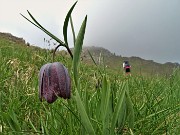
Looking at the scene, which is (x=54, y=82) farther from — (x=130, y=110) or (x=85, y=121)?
(x=130, y=110)

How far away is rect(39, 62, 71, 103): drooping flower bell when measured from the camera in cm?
206

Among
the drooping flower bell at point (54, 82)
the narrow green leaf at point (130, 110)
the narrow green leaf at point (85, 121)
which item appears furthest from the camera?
the narrow green leaf at point (130, 110)

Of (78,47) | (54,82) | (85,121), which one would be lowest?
(85,121)

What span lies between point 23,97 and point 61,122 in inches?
44.3

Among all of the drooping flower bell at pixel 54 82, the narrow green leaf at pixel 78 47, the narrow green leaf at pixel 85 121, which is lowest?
the narrow green leaf at pixel 85 121

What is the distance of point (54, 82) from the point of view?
83.4 inches

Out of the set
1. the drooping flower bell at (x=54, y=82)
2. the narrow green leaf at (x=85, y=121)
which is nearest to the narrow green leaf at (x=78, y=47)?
the drooping flower bell at (x=54, y=82)

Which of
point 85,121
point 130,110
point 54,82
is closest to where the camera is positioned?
point 85,121

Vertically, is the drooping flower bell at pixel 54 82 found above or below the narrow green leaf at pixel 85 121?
above

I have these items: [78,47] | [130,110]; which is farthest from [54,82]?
[130,110]

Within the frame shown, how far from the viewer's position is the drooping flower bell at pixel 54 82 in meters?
2.06

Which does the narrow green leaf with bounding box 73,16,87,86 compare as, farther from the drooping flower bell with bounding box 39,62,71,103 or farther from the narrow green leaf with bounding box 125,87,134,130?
the narrow green leaf with bounding box 125,87,134,130

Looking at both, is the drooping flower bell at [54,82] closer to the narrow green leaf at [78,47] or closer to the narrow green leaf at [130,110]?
the narrow green leaf at [78,47]

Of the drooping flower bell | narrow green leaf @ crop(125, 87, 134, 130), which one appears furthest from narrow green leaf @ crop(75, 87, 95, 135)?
narrow green leaf @ crop(125, 87, 134, 130)
